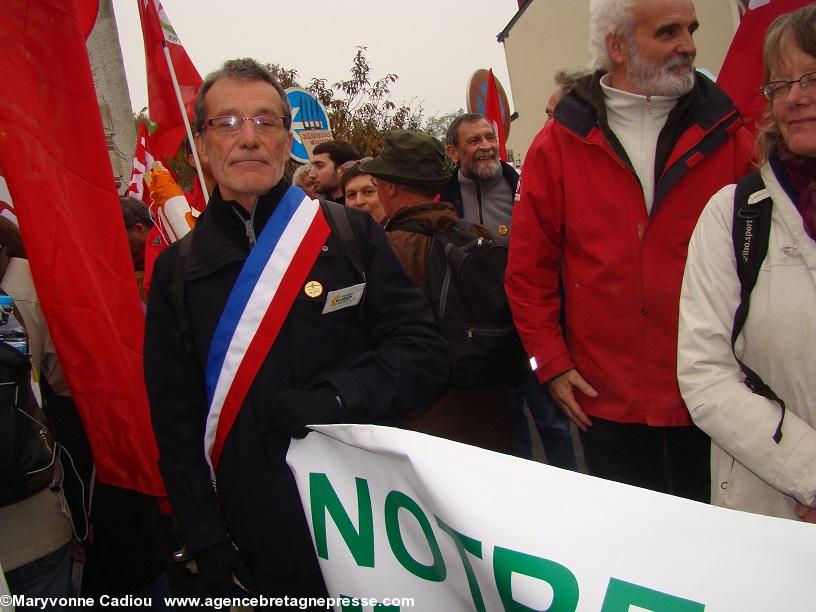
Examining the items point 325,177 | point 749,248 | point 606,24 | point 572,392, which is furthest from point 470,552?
point 325,177

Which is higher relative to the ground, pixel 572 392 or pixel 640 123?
pixel 640 123

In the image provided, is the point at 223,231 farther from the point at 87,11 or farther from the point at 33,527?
the point at 87,11

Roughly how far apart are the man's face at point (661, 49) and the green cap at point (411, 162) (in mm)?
824

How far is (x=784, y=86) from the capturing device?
1.71 metres

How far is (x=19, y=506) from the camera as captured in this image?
199cm

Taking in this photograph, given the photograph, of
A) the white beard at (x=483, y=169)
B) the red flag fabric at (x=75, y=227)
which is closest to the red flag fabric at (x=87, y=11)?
the red flag fabric at (x=75, y=227)

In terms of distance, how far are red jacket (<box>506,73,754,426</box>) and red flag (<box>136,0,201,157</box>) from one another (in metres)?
2.77

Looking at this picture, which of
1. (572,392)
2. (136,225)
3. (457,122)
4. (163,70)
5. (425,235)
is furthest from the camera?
(457,122)

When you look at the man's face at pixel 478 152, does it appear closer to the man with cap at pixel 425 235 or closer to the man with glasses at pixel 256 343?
the man with cap at pixel 425 235

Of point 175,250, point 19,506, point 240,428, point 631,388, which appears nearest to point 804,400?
point 631,388

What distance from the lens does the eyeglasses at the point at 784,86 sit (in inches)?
65.4

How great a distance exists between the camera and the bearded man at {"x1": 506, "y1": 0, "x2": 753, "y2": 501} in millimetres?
2223

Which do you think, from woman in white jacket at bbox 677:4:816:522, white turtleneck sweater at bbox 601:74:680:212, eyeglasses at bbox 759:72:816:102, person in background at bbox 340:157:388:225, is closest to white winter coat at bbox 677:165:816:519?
woman in white jacket at bbox 677:4:816:522

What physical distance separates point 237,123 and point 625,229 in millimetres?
1340
